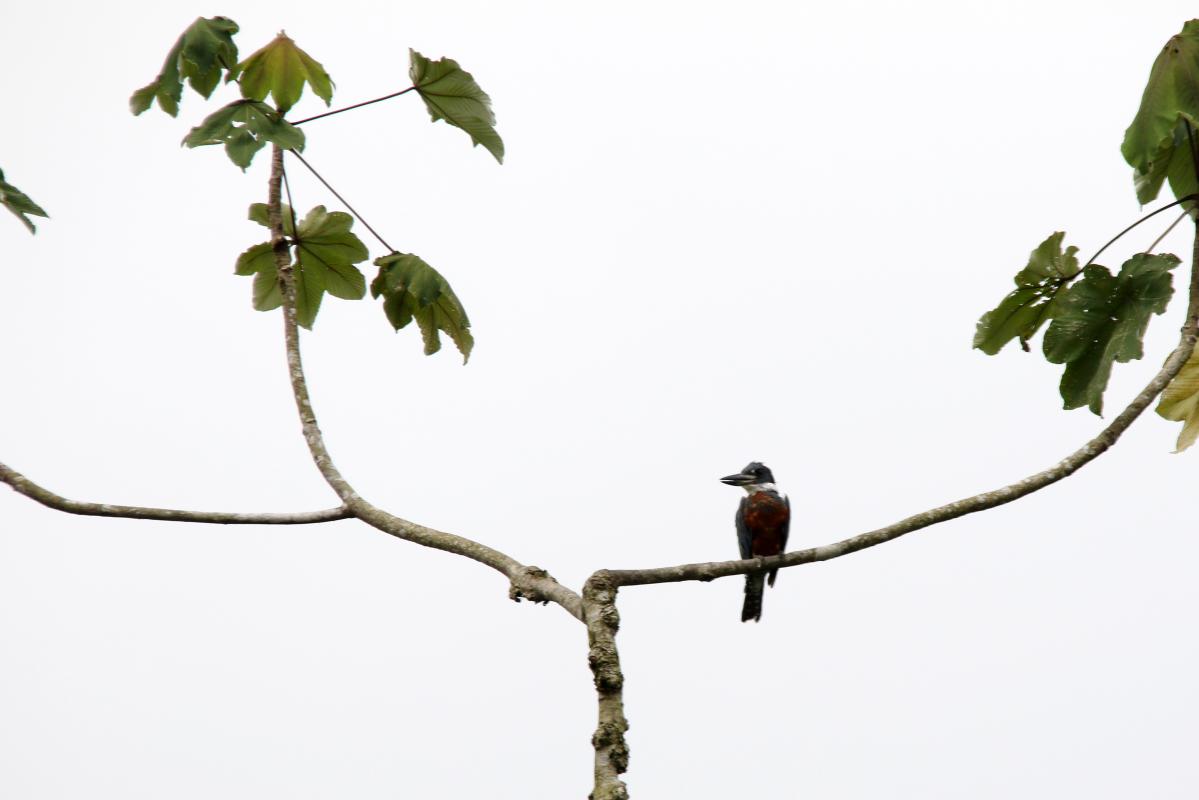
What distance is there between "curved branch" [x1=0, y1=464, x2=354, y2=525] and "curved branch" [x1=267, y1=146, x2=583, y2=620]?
0.30 feet

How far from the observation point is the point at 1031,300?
15.1 feet

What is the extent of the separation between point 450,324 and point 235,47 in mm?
1263

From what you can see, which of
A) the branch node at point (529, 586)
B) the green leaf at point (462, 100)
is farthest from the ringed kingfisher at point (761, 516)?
the branch node at point (529, 586)

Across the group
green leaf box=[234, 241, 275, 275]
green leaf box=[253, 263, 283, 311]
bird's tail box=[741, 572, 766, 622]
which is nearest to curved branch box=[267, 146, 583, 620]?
green leaf box=[234, 241, 275, 275]

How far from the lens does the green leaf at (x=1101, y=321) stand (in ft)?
13.9

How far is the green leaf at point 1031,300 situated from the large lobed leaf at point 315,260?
250 centimetres

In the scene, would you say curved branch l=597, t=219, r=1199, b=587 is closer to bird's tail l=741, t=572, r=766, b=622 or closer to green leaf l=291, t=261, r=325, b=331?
green leaf l=291, t=261, r=325, b=331

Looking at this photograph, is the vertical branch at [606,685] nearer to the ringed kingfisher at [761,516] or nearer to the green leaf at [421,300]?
the green leaf at [421,300]

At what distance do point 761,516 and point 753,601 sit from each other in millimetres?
853

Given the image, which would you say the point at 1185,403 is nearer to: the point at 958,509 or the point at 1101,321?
the point at 1101,321

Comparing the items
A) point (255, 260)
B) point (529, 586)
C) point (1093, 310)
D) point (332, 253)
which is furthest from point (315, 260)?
point (1093, 310)

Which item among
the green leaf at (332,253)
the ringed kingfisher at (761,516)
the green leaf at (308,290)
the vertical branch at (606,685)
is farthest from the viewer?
the ringed kingfisher at (761,516)

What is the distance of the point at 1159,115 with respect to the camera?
3.90 metres

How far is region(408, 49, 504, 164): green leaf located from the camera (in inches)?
180
